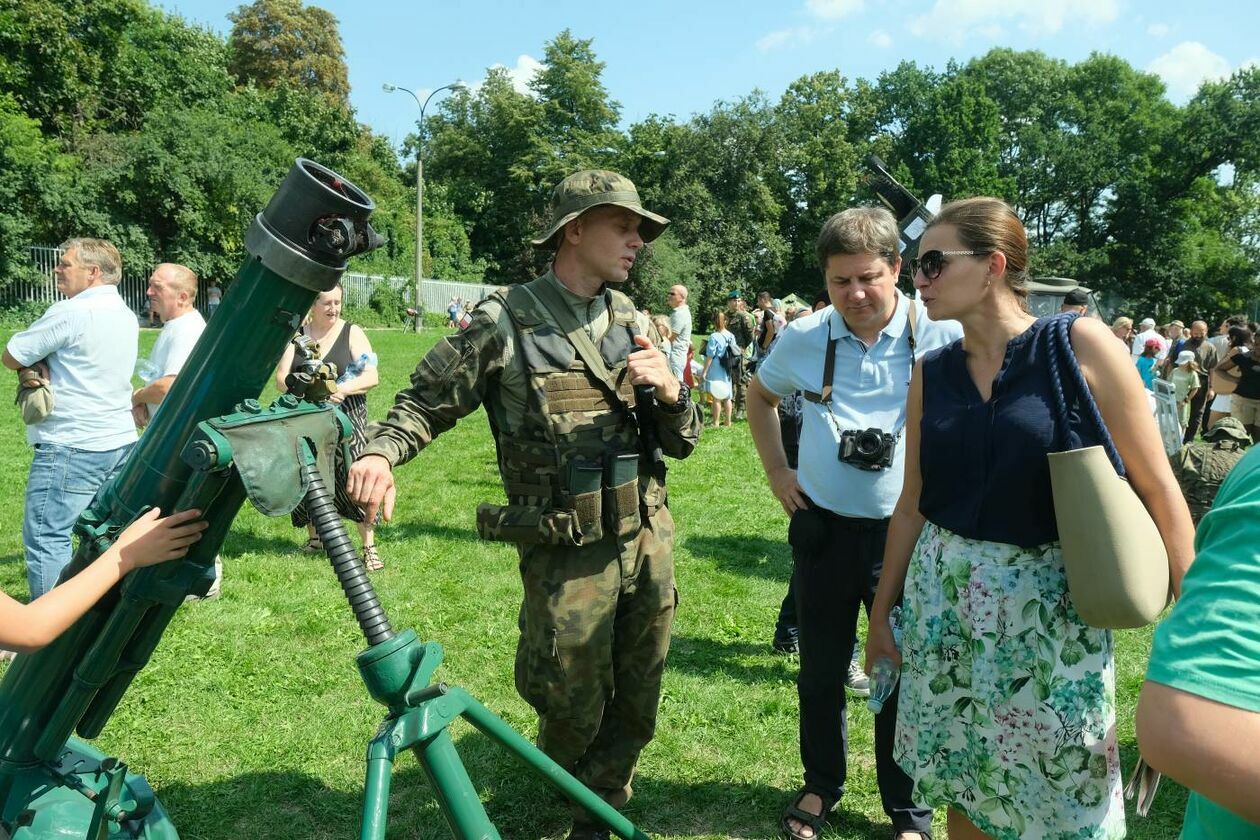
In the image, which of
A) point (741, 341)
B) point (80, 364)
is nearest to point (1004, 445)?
point (80, 364)

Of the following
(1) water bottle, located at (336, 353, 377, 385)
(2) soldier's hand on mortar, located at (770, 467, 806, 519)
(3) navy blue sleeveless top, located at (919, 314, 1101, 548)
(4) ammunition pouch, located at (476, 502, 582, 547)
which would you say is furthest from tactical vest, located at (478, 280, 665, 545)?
(1) water bottle, located at (336, 353, 377, 385)

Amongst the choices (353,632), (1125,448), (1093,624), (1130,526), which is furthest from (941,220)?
(353,632)

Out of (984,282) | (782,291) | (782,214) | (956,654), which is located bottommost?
(956,654)

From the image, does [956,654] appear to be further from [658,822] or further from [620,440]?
[658,822]

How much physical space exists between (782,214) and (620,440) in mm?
53344

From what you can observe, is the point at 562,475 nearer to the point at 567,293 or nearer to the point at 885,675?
the point at 567,293

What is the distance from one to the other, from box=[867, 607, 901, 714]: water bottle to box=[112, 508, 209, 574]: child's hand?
74.5 inches

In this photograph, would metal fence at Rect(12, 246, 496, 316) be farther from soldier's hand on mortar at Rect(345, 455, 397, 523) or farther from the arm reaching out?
the arm reaching out

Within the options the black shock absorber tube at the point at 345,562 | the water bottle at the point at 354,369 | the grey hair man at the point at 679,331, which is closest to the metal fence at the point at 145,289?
the grey hair man at the point at 679,331

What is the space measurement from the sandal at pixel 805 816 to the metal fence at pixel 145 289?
1735cm

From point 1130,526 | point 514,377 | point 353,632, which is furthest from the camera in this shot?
point 353,632

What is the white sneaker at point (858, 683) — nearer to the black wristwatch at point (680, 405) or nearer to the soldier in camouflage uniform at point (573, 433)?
the soldier in camouflage uniform at point (573, 433)

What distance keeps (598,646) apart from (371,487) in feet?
3.65

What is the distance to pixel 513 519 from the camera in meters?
2.94
